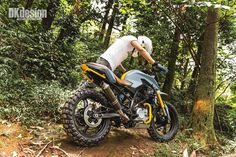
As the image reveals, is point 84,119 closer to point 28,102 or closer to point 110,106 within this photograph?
point 110,106

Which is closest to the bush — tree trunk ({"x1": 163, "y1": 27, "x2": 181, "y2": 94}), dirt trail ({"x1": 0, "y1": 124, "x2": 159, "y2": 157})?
dirt trail ({"x1": 0, "y1": 124, "x2": 159, "y2": 157})

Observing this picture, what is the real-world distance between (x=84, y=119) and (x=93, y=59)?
6.13m

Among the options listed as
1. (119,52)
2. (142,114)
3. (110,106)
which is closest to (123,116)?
(110,106)

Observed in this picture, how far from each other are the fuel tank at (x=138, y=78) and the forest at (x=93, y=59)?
115 cm

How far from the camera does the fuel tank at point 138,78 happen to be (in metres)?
5.28


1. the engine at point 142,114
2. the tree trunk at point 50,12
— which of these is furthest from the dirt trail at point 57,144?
the tree trunk at point 50,12

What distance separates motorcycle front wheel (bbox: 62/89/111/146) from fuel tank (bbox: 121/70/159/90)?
0.72 metres

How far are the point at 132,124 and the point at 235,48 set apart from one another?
26.0ft

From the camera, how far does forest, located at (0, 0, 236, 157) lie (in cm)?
504

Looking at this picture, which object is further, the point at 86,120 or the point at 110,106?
the point at 110,106

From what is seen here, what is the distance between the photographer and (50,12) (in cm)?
1109

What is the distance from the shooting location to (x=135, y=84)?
17.6ft

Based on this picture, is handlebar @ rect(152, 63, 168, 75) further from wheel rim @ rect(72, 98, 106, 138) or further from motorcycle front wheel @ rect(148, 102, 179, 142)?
wheel rim @ rect(72, 98, 106, 138)

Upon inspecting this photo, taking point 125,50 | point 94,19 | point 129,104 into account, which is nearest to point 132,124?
point 129,104
